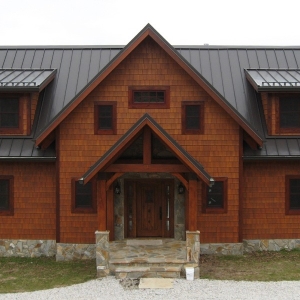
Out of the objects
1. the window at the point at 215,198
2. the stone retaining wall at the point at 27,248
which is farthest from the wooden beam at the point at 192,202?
the stone retaining wall at the point at 27,248

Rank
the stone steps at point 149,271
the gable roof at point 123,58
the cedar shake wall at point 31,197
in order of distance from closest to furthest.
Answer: the stone steps at point 149,271, the gable roof at point 123,58, the cedar shake wall at point 31,197

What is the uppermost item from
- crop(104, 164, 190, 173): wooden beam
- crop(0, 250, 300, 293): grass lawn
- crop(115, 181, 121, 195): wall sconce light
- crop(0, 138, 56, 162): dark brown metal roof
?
crop(0, 138, 56, 162): dark brown metal roof

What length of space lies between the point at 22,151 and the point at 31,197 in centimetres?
162

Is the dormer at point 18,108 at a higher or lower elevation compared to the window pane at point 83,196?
higher

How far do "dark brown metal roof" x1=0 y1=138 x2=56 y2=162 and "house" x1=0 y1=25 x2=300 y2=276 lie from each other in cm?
3

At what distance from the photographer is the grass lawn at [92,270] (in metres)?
13.7

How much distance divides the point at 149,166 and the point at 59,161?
3.63 m

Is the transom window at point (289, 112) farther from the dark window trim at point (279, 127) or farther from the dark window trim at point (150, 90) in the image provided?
the dark window trim at point (150, 90)

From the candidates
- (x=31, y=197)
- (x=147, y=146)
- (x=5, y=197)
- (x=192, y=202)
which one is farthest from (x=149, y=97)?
(x=5, y=197)

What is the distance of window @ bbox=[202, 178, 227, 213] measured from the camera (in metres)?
16.5

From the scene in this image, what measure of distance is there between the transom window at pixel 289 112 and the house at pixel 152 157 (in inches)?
1.4

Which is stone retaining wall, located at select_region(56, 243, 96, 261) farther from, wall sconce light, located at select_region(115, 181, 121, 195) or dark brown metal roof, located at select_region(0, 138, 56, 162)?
dark brown metal roof, located at select_region(0, 138, 56, 162)

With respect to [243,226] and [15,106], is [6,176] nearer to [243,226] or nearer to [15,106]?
[15,106]

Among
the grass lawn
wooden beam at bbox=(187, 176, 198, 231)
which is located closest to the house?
the grass lawn
